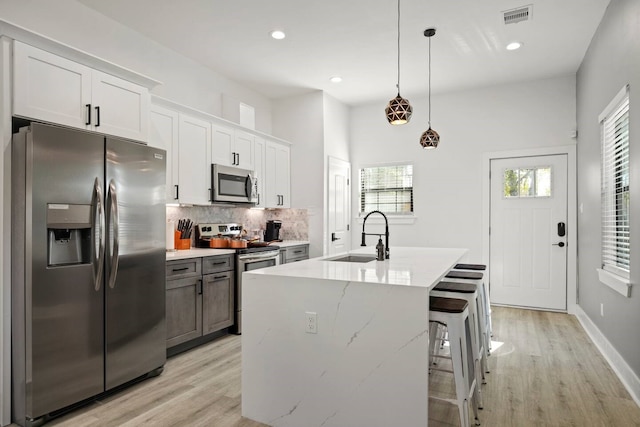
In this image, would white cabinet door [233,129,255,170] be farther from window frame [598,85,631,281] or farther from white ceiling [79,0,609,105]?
window frame [598,85,631,281]

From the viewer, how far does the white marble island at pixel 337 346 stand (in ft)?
6.45

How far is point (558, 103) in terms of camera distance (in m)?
4.99

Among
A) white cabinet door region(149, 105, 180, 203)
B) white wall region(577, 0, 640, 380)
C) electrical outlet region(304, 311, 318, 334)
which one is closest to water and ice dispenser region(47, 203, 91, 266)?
white cabinet door region(149, 105, 180, 203)

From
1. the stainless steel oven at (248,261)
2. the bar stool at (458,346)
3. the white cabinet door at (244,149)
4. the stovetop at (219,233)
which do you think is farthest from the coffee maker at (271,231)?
the bar stool at (458,346)

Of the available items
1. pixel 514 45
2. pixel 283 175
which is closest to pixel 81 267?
pixel 283 175

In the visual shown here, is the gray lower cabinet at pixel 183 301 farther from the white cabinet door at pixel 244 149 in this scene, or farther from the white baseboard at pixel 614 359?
the white baseboard at pixel 614 359

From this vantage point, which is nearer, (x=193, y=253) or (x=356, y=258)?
(x=356, y=258)

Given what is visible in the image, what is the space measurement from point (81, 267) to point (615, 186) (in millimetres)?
4100

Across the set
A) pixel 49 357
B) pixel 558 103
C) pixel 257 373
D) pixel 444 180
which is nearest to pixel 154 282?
pixel 49 357

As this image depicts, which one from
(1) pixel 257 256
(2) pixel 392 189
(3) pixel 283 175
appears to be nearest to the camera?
(1) pixel 257 256

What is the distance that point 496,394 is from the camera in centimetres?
272

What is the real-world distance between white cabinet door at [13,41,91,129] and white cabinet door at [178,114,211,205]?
1.22 metres

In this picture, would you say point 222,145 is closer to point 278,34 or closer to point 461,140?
point 278,34

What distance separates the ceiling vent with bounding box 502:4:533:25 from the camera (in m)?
3.35
